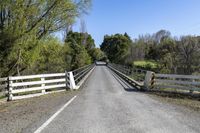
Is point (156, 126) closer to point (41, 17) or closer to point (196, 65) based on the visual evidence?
point (41, 17)

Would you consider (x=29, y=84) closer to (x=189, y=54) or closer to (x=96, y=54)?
(x=189, y=54)

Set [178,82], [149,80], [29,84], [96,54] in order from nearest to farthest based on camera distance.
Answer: [29,84] < [178,82] < [149,80] < [96,54]

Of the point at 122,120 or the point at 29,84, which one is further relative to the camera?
the point at 29,84

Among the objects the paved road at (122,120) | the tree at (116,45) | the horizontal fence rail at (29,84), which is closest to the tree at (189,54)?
the horizontal fence rail at (29,84)

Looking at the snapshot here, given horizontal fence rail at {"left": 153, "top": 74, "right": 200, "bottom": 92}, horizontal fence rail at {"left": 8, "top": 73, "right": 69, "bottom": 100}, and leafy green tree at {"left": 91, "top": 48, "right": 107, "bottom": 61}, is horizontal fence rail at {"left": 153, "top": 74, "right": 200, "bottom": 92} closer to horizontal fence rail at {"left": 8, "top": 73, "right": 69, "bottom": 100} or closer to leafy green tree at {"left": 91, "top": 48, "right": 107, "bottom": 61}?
horizontal fence rail at {"left": 8, "top": 73, "right": 69, "bottom": 100}

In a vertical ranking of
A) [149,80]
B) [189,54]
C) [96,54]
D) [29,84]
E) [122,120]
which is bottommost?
[122,120]

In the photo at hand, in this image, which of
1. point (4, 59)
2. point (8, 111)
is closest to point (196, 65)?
point (4, 59)

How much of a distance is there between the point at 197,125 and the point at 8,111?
663 cm

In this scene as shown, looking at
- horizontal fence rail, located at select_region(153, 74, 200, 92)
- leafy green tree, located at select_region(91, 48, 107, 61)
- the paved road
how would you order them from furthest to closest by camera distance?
leafy green tree, located at select_region(91, 48, 107, 61)
horizontal fence rail, located at select_region(153, 74, 200, 92)
the paved road

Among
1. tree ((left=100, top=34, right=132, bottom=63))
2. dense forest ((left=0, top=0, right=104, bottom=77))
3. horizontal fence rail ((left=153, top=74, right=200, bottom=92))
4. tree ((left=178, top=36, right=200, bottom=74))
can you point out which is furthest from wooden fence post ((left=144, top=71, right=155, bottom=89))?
tree ((left=100, top=34, right=132, bottom=63))

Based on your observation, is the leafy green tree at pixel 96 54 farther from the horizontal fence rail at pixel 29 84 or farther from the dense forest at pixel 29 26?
the horizontal fence rail at pixel 29 84

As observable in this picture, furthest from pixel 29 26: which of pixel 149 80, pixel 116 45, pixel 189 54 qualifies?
pixel 116 45

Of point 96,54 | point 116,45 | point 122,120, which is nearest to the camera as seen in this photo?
point 122,120

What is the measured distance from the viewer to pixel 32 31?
19.7 meters
